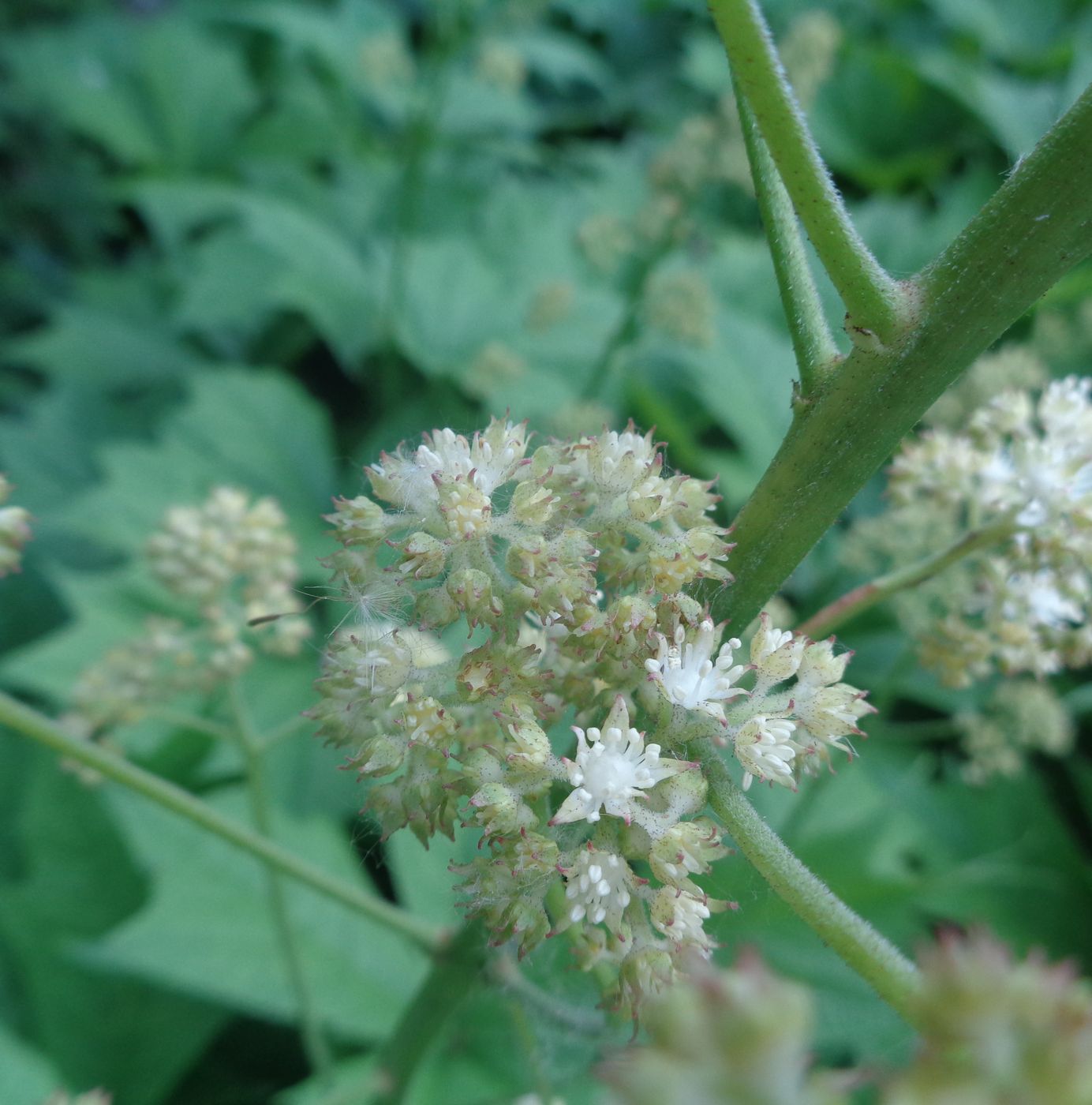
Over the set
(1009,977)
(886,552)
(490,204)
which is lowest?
(1009,977)

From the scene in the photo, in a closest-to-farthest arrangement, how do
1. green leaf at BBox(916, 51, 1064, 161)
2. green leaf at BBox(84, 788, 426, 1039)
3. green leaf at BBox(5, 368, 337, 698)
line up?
1. green leaf at BBox(84, 788, 426, 1039)
2. green leaf at BBox(5, 368, 337, 698)
3. green leaf at BBox(916, 51, 1064, 161)

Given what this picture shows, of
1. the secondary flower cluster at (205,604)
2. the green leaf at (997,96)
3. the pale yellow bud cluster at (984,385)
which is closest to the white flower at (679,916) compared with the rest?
the secondary flower cluster at (205,604)

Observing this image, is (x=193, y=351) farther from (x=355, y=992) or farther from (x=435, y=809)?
(x=435, y=809)

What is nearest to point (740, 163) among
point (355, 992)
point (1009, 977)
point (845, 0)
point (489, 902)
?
point (355, 992)

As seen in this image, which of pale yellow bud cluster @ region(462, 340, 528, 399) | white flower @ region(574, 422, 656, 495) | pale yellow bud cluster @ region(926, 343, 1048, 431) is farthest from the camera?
pale yellow bud cluster @ region(462, 340, 528, 399)

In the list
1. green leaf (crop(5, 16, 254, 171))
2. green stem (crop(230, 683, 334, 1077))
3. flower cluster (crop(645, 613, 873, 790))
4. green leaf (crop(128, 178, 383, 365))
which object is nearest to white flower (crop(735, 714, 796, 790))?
flower cluster (crop(645, 613, 873, 790))

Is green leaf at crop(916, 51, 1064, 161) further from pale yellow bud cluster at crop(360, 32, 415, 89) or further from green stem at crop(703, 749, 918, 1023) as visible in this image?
green stem at crop(703, 749, 918, 1023)
